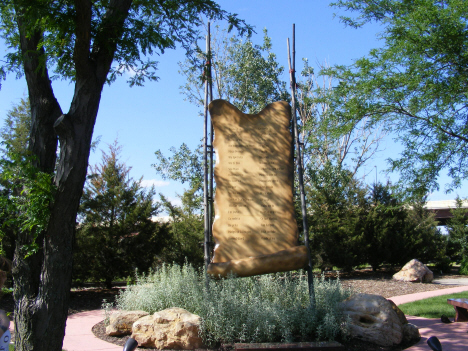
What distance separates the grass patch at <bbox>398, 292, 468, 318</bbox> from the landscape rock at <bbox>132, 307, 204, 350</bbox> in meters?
5.10

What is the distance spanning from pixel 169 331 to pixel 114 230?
21.8 ft

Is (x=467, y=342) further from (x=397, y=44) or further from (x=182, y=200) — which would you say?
(x=182, y=200)

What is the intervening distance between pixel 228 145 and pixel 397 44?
4586 mm

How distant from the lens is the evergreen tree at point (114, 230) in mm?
11445

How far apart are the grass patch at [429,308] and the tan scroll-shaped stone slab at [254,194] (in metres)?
3.46

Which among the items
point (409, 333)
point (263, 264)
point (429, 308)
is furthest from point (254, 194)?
point (429, 308)

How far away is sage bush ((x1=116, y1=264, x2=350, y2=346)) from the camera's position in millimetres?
5422

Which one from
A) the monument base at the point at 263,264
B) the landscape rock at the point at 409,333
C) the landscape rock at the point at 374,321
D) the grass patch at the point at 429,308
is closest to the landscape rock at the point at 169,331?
the monument base at the point at 263,264

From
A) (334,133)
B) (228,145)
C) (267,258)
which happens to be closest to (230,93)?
(334,133)

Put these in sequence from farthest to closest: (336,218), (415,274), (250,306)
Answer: (336,218), (415,274), (250,306)

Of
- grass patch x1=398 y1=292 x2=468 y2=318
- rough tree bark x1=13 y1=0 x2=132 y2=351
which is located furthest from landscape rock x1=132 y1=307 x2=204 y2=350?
grass patch x1=398 y1=292 x2=468 y2=318

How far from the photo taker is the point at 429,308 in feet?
28.0

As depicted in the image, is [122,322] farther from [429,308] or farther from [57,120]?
[429,308]

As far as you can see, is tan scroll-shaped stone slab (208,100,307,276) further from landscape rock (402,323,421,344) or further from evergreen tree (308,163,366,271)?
evergreen tree (308,163,366,271)
